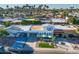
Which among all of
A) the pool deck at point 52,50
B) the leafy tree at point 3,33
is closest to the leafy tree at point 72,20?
the pool deck at point 52,50

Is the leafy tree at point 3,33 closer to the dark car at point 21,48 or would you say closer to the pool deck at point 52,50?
the dark car at point 21,48

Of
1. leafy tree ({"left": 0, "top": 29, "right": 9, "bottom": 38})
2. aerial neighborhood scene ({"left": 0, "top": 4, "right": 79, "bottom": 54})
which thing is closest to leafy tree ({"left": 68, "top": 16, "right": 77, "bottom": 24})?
aerial neighborhood scene ({"left": 0, "top": 4, "right": 79, "bottom": 54})

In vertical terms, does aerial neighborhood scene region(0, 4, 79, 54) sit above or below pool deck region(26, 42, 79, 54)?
above

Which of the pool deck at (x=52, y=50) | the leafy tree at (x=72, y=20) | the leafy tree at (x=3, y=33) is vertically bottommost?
the pool deck at (x=52, y=50)

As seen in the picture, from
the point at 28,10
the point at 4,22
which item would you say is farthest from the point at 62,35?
the point at 4,22

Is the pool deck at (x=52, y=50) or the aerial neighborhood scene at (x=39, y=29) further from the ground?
the aerial neighborhood scene at (x=39, y=29)

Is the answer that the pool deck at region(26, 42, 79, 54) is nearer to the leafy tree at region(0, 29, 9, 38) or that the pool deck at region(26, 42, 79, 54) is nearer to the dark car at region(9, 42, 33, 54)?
the dark car at region(9, 42, 33, 54)

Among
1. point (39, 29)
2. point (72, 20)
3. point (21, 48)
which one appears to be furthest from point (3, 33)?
point (72, 20)
